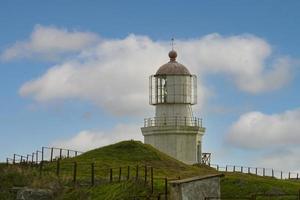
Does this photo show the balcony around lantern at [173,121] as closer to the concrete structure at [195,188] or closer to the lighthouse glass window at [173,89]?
the lighthouse glass window at [173,89]

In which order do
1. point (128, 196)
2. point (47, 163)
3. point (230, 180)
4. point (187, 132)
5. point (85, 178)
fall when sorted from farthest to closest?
point (187, 132) < point (47, 163) < point (85, 178) < point (230, 180) < point (128, 196)

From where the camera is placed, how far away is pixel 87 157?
60.8 metres

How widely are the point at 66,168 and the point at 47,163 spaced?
4.12 m

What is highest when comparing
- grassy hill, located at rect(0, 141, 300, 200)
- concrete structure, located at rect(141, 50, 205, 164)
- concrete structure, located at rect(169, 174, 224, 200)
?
concrete structure, located at rect(141, 50, 205, 164)

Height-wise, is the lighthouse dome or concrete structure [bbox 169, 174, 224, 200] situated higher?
the lighthouse dome

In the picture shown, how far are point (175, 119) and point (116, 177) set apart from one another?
23.5 m

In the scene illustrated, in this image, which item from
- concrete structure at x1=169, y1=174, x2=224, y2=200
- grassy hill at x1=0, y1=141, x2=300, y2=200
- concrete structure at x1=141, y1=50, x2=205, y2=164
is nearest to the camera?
concrete structure at x1=169, y1=174, x2=224, y2=200

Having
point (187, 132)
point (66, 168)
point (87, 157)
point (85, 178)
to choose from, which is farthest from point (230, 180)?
point (187, 132)

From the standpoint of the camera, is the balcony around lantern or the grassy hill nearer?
the grassy hill

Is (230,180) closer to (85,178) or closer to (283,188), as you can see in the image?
(283,188)

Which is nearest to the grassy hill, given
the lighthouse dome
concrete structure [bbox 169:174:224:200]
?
concrete structure [bbox 169:174:224:200]

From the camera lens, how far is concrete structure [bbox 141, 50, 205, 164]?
71.4 metres

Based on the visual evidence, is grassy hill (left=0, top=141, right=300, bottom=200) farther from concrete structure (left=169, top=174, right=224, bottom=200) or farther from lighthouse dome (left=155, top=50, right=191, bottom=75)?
lighthouse dome (left=155, top=50, right=191, bottom=75)

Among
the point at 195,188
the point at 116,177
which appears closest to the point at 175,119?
the point at 116,177
